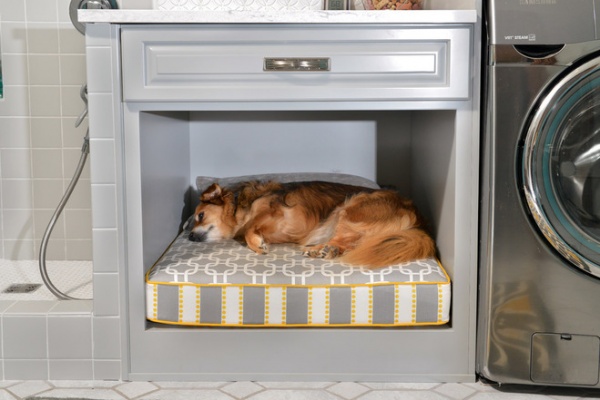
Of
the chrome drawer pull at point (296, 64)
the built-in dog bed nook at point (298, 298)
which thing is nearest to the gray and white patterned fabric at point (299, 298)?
the built-in dog bed nook at point (298, 298)

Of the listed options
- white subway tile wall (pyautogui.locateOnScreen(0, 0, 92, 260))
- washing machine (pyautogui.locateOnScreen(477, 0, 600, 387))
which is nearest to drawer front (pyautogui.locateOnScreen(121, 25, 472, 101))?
washing machine (pyautogui.locateOnScreen(477, 0, 600, 387))

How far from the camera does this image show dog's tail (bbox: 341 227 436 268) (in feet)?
7.29

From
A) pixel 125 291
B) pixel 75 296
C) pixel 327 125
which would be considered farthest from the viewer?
pixel 327 125

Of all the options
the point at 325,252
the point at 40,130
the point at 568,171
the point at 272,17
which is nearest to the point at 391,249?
the point at 325,252

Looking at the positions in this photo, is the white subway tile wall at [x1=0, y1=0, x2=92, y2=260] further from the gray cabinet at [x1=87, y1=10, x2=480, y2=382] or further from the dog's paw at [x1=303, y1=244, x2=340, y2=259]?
the dog's paw at [x1=303, y1=244, x2=340, y2=259]

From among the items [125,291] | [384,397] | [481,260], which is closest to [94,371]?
Result: [125,291]

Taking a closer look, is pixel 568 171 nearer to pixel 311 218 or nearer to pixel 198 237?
pixel 311 218

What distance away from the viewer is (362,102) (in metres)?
2.10

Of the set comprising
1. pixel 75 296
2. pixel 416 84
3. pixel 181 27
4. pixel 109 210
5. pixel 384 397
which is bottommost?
pixel 384 397

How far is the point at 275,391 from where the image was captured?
6.93 feet

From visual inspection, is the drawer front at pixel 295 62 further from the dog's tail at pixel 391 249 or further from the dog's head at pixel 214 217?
the dog's head at pixel 214 217

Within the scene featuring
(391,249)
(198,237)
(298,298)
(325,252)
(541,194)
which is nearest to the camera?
(541,194)

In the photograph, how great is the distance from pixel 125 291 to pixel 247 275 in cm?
38

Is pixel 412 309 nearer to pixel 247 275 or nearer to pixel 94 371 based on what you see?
pixel 247 275
